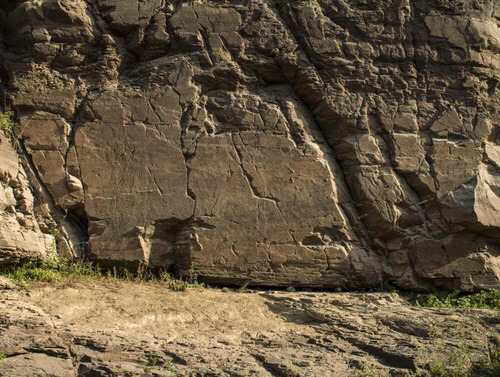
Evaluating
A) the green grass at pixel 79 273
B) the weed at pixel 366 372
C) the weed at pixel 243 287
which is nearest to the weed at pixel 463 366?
the weed at pixel 366 372

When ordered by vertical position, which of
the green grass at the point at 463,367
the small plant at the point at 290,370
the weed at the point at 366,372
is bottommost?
the small plant at the point at 290,370

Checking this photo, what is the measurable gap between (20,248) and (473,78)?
5905 mm

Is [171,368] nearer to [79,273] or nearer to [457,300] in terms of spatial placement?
[79,273]

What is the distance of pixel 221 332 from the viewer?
761cm

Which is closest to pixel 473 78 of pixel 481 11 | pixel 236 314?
pixel 481 11

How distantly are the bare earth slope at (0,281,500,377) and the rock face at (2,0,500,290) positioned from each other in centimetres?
69

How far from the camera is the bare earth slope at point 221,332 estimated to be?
22.3ft

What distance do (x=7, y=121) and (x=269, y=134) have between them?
3167 mm

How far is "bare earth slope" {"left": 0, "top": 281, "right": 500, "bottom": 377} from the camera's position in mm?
6785

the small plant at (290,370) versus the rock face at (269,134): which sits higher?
the rock face at (269,134)

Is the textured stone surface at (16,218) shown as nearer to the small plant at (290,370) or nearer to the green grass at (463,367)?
the small plant at (290,370)

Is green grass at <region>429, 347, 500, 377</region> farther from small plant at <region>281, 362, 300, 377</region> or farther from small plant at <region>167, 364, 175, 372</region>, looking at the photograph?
small plant at <region>167, 364, 175, 372</region>

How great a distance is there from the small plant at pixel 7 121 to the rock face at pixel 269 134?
0.10 m

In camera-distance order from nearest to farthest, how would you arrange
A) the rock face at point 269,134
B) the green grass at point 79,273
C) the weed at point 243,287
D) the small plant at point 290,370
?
the small plant at point 290,370 → the green grass at point 79,273 → the weed at point 243,287 → the rock face at point 269,134
